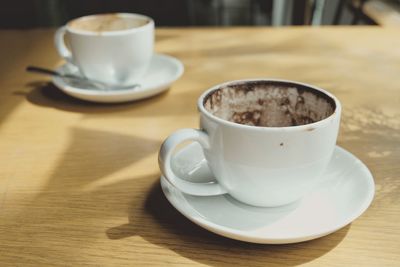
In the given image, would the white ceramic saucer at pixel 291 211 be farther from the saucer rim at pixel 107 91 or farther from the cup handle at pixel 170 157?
the saucer rim at pixel 107 91

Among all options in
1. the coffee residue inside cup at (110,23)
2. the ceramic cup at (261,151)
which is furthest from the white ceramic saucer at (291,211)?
the coffee residue inside cup at (110,23)

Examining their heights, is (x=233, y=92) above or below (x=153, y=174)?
above

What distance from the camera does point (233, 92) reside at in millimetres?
508

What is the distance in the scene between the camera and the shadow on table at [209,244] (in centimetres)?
41

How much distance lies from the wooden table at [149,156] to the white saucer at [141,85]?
17 mm

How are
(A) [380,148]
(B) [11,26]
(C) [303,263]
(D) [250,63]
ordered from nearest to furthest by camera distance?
(C) [303,263] → (A) [380,148] → (D) [250,63] → (B) [11,26]

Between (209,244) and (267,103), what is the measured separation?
177 mm

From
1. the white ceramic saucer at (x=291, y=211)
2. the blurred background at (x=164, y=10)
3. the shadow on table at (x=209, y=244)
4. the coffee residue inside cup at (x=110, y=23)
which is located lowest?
the blurred background at (x=164, y=10)

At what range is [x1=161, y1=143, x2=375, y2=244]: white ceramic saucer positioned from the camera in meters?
0.41

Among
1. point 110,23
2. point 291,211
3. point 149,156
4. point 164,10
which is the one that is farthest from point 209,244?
point 164,10

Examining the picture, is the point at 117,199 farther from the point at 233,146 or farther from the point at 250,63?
the point at 250,63

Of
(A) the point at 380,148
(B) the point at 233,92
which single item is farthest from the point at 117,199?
(A) the point at 380,148

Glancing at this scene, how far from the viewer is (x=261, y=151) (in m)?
0.42

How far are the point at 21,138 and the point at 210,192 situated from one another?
346 millimetres
